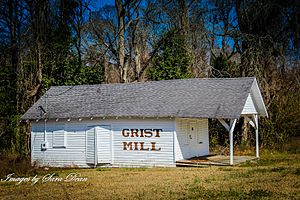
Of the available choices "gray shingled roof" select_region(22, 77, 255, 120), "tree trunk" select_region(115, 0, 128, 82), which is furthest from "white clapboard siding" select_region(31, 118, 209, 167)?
"tree trunk" select_region(115, 0, 128, 82)

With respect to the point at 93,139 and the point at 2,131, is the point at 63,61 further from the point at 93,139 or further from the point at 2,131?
the point at 93,139

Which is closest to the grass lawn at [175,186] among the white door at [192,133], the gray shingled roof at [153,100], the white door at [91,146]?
the gray shingled roof at [153,100]

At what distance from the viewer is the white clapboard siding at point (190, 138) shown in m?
21.6

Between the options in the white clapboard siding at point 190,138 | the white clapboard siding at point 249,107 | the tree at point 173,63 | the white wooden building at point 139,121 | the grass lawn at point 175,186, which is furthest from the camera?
the tree at point 173,63

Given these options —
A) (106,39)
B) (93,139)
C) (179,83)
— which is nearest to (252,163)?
(179,83)

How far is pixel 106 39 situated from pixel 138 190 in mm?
28964

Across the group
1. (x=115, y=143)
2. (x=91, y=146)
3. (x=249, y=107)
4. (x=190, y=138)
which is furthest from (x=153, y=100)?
(x=249, y=107)

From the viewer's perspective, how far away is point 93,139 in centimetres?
2295

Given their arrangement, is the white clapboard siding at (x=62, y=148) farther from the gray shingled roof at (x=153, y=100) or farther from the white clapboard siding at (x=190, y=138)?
the white clapboard siding at (x=190, y=138)

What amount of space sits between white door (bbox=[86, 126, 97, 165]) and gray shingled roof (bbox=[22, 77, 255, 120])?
0.88 m

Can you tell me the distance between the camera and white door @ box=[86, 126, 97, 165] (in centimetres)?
2294

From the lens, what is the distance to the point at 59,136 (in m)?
24.1

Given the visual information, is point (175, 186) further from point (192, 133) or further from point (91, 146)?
point (91, 146)

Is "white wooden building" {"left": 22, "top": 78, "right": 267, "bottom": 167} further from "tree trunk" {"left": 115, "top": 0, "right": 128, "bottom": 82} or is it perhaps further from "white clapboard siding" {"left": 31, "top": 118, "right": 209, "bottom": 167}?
"tree trunk" {"left": 115, "top": 0, "right": 128, "bottom": 82}
